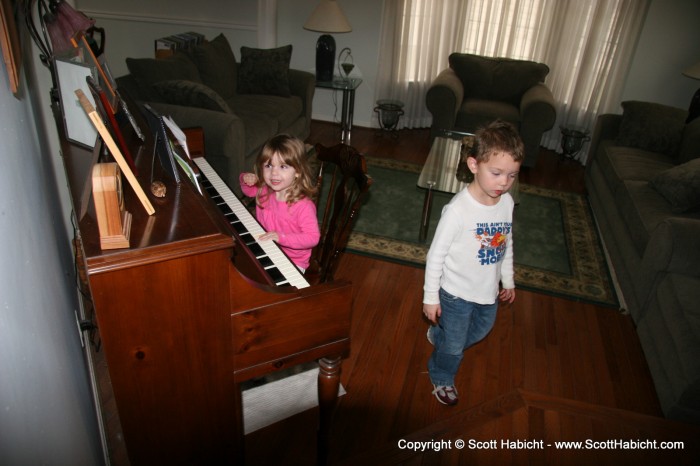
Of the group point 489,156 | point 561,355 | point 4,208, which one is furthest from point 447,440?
point 4,208

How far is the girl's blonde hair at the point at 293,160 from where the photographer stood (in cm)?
169

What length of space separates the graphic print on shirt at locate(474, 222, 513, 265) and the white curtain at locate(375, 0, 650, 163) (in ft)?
12.8

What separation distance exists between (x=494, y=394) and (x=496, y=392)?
0.02m

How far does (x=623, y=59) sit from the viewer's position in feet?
15.1

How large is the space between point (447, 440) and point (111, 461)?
1.21 metres

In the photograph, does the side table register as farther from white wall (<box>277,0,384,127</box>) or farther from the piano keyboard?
the piano keyboard

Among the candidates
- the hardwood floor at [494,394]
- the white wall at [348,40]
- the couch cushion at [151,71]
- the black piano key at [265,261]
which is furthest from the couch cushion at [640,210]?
the couch cushion at [151,71]

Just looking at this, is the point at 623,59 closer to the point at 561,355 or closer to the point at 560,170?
the point at 560,170

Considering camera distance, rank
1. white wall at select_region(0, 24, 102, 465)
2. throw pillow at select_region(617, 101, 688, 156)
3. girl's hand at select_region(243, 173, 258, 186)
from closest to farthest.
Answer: white wall at select_region(0, 24, 102, 465) < girl's hand at select_region(243, 173, 258, 186) < throw pillow at select_region(617, 101, 688, 156)

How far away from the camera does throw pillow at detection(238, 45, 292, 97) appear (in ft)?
13.9

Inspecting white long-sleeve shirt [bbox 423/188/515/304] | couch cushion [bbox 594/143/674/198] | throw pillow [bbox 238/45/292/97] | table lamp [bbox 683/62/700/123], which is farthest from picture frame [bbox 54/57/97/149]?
table lamp [bbox 683/62/700/123]

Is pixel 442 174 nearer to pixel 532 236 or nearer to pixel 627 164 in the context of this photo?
pixel 532 236

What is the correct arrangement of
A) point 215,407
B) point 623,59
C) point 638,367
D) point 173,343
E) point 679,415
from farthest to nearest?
point 623,59, point 638,367, point 679,415, point 215,407, point 173,343

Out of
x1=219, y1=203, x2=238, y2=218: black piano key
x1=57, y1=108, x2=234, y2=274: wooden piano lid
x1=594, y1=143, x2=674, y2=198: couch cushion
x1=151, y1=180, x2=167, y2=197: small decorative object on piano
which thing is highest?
x1=151, y1=180, x2=167, y2=197: small decorative object on piano
